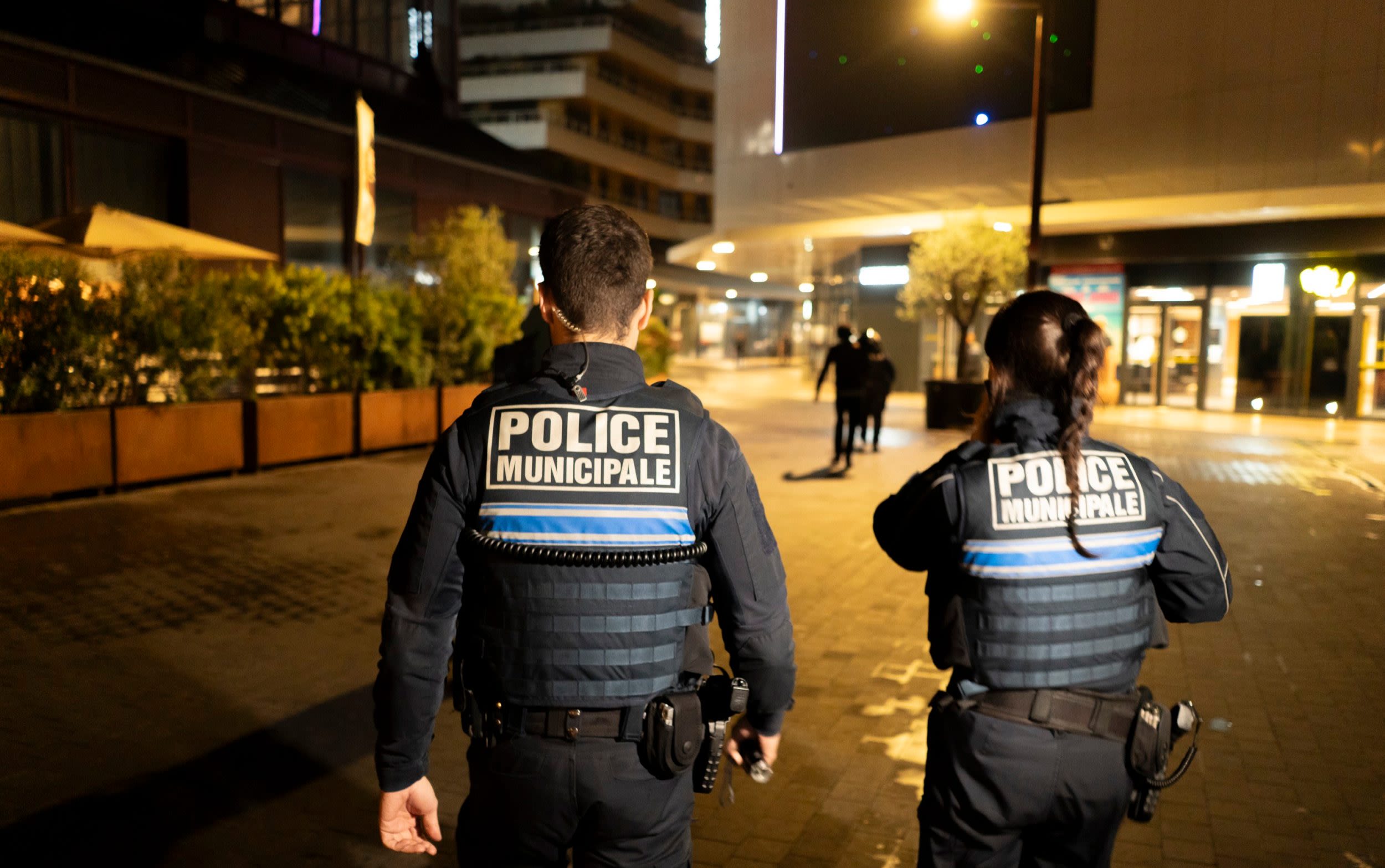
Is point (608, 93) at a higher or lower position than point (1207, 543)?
higher

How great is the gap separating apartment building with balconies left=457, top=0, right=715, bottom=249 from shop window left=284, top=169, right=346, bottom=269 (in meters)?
25.8

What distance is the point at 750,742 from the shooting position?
2.20m

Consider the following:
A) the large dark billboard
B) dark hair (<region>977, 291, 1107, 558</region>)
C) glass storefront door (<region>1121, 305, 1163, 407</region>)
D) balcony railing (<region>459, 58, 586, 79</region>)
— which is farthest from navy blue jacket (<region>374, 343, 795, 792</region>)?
balcony railing (<region>459, 58, 586, 79</region>)

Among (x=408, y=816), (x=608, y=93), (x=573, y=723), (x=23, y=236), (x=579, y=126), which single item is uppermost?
(x=608, y=93)

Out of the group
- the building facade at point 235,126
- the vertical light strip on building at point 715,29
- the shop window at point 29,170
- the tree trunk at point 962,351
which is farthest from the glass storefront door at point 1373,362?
the shop window at point 29,170

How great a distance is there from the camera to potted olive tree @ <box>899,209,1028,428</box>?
19.0 m

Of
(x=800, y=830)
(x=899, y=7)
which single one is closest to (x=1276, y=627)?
(x=800, y=830)

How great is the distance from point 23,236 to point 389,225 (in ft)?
45.5

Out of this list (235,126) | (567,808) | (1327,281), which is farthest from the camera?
(1327,281)

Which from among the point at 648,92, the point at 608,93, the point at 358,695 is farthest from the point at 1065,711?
the point at 648,92

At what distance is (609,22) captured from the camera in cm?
5188

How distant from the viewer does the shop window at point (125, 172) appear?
57.1ft

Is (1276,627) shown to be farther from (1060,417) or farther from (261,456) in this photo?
(261,456)

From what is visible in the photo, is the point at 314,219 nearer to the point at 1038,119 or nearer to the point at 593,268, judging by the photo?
the point at 1038,119
